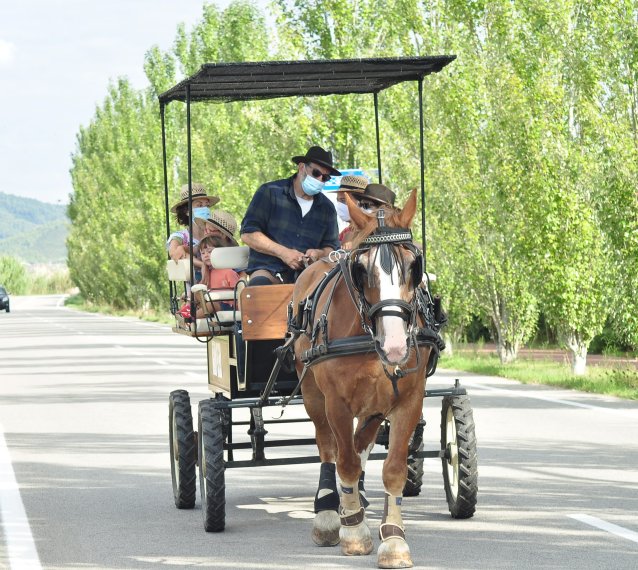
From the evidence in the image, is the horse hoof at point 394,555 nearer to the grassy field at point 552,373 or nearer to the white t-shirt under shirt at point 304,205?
the white t-shirt under shirt at point 304,205

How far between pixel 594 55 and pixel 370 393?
626 inches

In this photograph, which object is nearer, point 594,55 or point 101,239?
point 594,55

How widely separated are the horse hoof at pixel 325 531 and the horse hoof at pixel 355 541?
0.94 feet

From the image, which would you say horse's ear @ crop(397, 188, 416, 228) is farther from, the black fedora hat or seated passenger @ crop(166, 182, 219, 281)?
seated passenger @ crop(166, 182, 219, 281)

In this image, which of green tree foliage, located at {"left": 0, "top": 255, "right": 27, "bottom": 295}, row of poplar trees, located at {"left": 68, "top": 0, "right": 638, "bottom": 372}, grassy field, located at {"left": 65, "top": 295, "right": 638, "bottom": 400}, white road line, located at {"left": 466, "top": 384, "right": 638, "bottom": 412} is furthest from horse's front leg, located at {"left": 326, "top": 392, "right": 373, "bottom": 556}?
green tree foliage, located at {"left": 0, "top": 255, "right": 27, "bottom": 295}

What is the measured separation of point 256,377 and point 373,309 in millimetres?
2271

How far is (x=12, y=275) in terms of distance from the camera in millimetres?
157625

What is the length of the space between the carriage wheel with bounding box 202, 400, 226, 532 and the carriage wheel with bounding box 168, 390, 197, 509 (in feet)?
1.78

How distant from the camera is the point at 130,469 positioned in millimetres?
12117

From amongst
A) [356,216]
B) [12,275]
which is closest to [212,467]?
[356,216]

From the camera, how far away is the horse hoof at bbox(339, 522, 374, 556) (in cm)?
803

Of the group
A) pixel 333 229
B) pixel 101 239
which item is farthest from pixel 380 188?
pixel 101 239

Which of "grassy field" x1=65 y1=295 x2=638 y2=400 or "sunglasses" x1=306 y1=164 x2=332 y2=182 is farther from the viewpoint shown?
"grassy field" x1=65 y1=295 x2=638 y2=400

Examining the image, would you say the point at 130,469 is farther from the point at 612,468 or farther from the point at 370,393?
the point at 370,393
